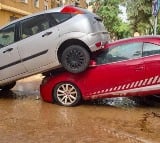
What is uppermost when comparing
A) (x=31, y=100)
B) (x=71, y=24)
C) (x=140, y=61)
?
(x=71, y=24)

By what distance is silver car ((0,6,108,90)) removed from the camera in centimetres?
891

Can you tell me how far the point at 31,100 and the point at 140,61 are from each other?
291 centimetres

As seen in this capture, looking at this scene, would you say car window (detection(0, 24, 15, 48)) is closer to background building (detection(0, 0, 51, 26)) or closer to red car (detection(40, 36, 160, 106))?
red car (detection(40, 36, 160, 106))

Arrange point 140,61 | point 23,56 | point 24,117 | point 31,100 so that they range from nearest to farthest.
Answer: point 24,117 < point 140,61 < point 23,56 < point 31,100

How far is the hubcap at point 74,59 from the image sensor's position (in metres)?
8.91

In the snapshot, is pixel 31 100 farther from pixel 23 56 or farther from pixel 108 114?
pixel 108 114

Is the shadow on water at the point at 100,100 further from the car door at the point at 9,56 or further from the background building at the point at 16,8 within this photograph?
the background building at the point at 16,8

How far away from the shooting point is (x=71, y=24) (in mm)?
8992

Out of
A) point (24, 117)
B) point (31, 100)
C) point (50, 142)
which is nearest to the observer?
Answer: point (50, 142)

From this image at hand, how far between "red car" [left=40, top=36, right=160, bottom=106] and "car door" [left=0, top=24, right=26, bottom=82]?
0.86 meters

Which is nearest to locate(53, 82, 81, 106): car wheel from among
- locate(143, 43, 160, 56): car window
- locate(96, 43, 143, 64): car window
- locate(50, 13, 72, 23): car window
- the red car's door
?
locate(96, 43, 143, 64): car window

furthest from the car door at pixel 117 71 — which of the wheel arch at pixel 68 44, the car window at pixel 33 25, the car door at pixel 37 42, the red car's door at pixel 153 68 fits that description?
the car window at pixel 33 25

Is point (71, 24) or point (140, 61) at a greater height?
point (71, 24)

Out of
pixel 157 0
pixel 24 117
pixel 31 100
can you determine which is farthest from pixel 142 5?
pixel 24 117
